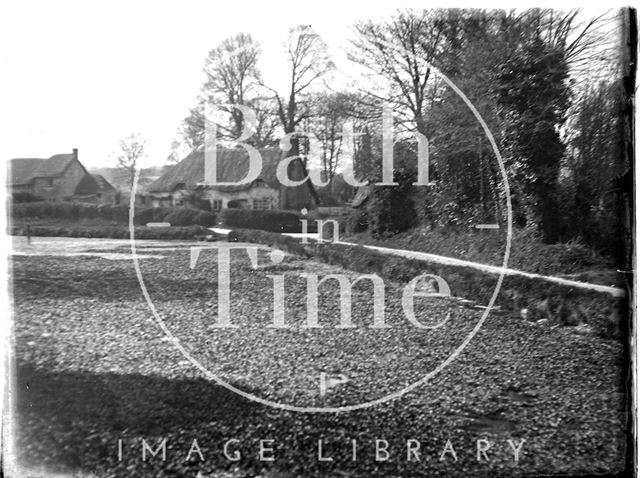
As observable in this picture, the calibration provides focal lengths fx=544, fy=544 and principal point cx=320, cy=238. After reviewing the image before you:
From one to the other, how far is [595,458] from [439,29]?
2.35 meters

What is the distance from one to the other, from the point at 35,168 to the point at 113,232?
493 millimetres

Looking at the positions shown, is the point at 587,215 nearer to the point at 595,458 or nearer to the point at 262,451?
the point at 595,458

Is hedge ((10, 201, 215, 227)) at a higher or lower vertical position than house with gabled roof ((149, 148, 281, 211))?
lower

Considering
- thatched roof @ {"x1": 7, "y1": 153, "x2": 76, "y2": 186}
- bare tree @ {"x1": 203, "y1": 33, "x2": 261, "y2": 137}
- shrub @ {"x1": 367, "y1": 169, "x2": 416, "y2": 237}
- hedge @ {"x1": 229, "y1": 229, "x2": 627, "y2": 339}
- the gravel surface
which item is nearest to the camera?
the gravel surface

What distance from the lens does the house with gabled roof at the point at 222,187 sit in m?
2.79

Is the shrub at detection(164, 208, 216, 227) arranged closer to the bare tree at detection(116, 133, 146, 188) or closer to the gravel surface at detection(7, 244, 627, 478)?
the gravel surface at detection(7, 244, 627, 478)

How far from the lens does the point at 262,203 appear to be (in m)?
2.91

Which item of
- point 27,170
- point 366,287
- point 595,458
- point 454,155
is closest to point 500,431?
point 595,458

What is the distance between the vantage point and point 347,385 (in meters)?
2.80

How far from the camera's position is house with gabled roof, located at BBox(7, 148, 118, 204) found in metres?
2.71

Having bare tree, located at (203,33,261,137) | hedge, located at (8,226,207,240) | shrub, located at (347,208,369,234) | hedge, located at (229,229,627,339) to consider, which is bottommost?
hedge, located at (229,229,627,339)

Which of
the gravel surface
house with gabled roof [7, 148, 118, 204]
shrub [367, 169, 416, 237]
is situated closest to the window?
the gravel surface

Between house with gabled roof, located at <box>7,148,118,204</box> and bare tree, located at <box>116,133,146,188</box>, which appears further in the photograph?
bare tree, located at <box>116,133,146,188</box>

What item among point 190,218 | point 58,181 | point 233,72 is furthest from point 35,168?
point 233,72
